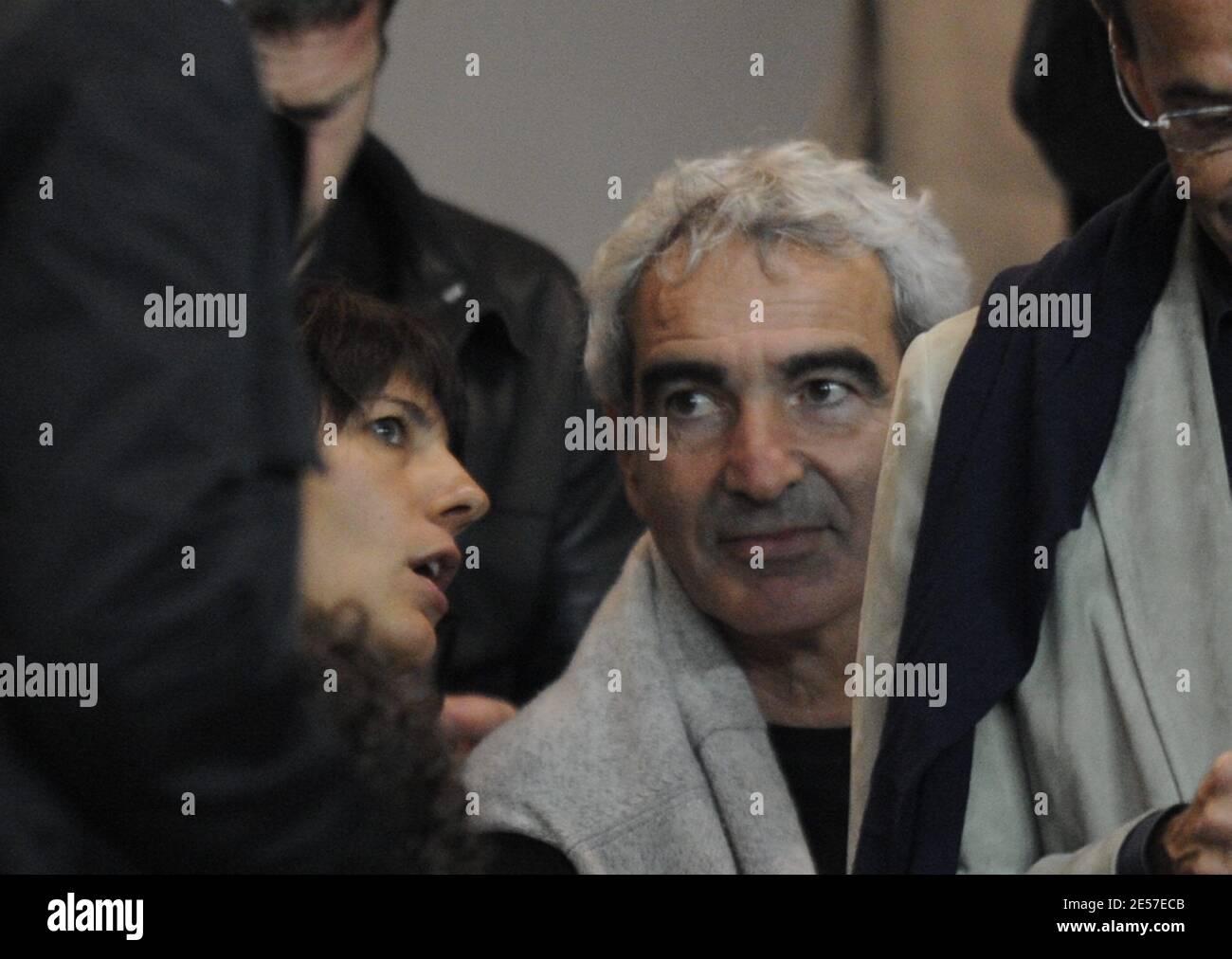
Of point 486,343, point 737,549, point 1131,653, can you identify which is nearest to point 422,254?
point 486,343

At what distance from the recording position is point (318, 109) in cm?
204

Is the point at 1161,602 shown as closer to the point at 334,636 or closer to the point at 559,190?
the point at 334,636

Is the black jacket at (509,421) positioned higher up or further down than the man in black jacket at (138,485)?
higher up

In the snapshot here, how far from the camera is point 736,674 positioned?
6.15ft

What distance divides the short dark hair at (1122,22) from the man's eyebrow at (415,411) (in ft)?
2.13

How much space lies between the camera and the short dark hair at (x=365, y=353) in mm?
1855

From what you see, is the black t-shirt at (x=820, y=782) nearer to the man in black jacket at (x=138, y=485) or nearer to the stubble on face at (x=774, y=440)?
the stubble on face at (x=774, y=440)

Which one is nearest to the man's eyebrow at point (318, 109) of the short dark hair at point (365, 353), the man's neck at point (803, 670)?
the short dark hair at point (365, 353)

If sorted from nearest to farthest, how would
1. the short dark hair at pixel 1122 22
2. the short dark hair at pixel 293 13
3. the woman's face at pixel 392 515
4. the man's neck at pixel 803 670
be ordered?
the short dark hair at pixel 1122 22 → the woman's face at pixel 392 515 → the man's neck at pixel 803 670 → the short dark hair at pixel 293 13

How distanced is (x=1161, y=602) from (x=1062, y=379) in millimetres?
163

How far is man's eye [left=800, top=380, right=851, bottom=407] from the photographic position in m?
1.88


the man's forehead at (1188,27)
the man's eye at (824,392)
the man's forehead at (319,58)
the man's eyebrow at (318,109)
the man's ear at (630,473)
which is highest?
the man's forehead at (319,58)

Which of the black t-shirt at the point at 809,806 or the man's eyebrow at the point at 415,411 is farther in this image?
the man's eyebrow at the point at 415,411
